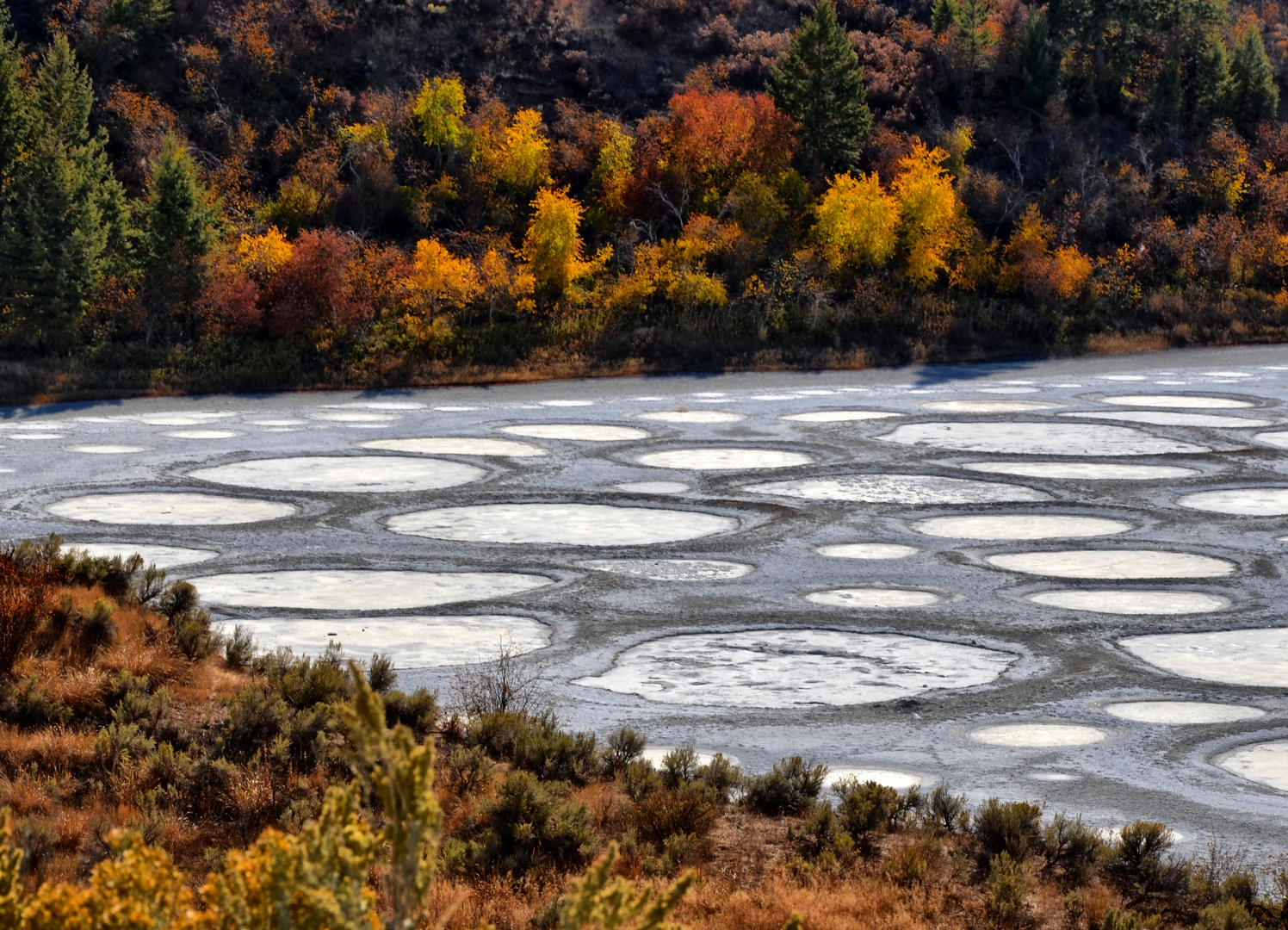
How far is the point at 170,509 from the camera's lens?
22.0 m

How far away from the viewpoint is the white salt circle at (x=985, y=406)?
35781 millimetres

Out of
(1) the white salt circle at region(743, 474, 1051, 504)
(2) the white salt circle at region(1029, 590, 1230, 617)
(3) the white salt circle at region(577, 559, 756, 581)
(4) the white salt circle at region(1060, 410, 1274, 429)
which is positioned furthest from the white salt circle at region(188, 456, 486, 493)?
(4) the white salt circle at region(1060, 410, 1274, 429)

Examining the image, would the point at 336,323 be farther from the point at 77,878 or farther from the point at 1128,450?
the point at 77,878

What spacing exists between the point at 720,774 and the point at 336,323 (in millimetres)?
38304

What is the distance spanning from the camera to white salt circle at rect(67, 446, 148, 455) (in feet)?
93.1

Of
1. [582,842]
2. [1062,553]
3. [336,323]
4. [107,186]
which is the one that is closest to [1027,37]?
[336,323]

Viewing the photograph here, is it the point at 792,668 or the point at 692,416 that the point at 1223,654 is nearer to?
the point at 792,668

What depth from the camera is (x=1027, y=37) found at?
66062 millimetres

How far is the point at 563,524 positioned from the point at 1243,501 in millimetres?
11300

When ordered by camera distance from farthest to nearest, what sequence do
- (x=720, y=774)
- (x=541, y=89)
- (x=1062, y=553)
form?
(x=541, y=89), (x=1062, y=553), (x=720, y=774)

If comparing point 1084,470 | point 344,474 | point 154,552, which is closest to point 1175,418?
point 1084,470

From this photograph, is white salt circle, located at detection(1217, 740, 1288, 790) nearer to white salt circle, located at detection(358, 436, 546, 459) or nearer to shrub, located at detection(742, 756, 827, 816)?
shrub, located at detection(742, 756, 827, 816)

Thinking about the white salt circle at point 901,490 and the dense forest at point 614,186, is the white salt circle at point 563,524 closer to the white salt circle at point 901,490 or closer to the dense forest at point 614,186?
the white salt circle at point 901,490

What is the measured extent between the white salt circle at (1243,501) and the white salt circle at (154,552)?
49.9 feet
